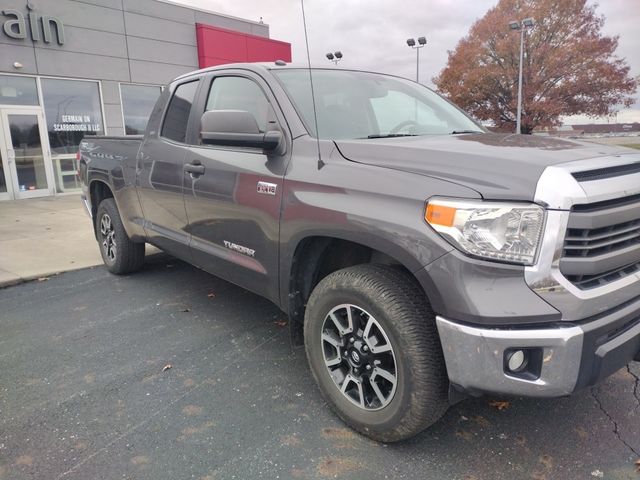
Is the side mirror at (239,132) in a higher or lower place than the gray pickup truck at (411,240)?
higher

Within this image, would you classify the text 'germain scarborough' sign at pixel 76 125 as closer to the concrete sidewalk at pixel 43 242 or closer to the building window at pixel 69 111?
the building window at pixel 69 111

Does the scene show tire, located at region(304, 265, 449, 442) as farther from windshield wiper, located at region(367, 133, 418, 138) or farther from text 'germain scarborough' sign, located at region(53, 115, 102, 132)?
text 'germain scarborough' sign, located at region(53, 115, 102, 132)

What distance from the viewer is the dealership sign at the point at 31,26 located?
11281 millimetres

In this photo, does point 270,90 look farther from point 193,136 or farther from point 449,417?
point 449,417

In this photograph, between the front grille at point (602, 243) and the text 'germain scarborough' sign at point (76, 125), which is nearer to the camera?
the front grille at point (602, 243)

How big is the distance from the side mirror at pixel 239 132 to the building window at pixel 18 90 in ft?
37.2

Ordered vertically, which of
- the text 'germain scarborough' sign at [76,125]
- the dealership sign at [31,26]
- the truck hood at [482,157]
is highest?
the dealership sign at [31,26]

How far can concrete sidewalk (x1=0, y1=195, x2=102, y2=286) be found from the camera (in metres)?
5.62

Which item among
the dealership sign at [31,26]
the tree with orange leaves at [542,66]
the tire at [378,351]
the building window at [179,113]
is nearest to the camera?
the tire at [378,351]

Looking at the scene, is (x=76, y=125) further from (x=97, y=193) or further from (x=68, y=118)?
(x=97, y=193)

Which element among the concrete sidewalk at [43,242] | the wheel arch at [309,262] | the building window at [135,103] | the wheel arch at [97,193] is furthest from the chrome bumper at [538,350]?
the building window at [135,103]

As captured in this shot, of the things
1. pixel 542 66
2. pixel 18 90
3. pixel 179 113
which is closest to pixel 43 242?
pixel 179 113

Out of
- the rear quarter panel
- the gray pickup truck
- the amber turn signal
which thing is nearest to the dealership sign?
the rear quarter panel

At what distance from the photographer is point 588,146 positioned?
99.5 inches
